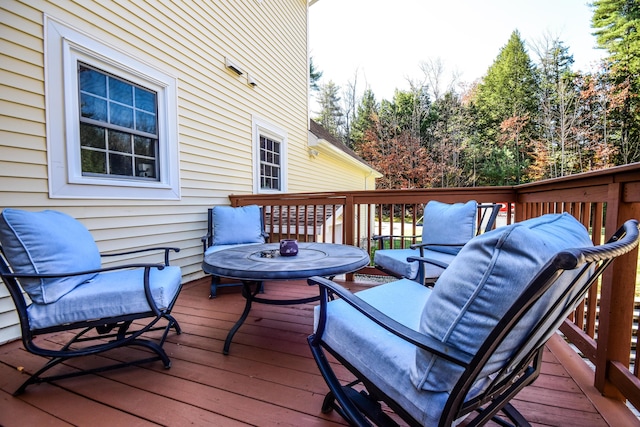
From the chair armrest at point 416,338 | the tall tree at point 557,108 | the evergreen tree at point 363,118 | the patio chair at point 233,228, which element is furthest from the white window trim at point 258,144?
the tall tree at point 557,108

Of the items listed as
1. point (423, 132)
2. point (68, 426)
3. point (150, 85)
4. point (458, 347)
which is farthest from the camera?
point (423, 132)

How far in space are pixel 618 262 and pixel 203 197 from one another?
424 cm

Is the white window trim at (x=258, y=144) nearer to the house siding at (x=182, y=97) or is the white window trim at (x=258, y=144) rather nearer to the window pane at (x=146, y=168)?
the house siding at (x=182, y=97)

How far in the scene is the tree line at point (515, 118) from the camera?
39.2 ft

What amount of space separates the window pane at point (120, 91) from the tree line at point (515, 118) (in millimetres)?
14636

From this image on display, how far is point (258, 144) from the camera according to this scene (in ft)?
18.0

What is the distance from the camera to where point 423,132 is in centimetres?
1655

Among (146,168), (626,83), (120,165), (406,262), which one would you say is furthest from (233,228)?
(626,83)

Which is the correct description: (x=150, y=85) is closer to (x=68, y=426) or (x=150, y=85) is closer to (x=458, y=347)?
(x=68, y=426)

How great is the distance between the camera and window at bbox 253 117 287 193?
5.45 metres

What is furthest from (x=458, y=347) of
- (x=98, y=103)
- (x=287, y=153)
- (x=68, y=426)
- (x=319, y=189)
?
(x=319, y=189)

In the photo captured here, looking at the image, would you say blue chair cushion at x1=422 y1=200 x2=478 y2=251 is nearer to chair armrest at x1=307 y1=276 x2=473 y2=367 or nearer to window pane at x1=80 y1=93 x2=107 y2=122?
chair armrest at x1=307 y1=276 x2=473 y2=367

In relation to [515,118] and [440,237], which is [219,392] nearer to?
[440,237]

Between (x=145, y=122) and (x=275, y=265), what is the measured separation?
2.71 meters
